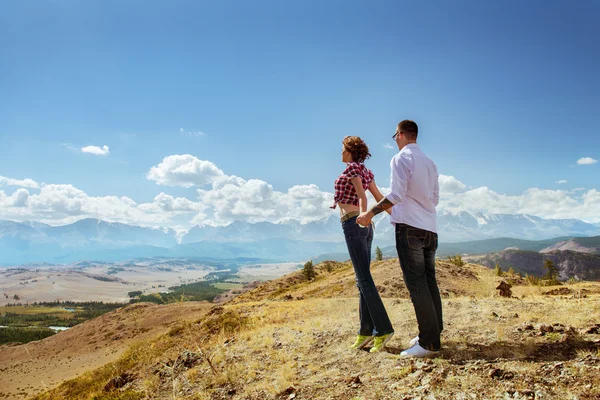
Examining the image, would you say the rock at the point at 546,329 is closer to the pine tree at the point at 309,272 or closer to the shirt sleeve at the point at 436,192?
the shirt sleeve at the point at 436,192

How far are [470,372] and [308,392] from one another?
206cm

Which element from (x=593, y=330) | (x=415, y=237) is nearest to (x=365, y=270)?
(x=415, y=237)

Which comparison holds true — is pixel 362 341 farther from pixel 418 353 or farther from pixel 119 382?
pixel 119 382

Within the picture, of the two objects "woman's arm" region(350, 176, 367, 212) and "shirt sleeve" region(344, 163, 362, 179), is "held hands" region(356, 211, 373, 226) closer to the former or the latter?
"woman's arm" region(350, 176, 367, 212)

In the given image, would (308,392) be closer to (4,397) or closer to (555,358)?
(555,358)

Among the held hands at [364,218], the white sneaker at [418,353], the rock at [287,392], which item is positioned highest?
the held hands at [364,218]

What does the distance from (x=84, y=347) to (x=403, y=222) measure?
61.0m

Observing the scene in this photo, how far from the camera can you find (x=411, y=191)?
4859 mm

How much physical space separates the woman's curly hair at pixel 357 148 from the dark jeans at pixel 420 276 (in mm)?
1439

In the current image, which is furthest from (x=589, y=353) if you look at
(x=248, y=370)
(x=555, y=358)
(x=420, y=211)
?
(x=248, y=370)

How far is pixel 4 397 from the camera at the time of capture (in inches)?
1628

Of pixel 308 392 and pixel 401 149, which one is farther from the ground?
pixel 401 149

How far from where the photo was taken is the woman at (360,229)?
5.35 meters

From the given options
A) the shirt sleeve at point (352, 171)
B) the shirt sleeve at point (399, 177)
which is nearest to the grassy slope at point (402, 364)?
the shirt sleeve at point (399, 177)
